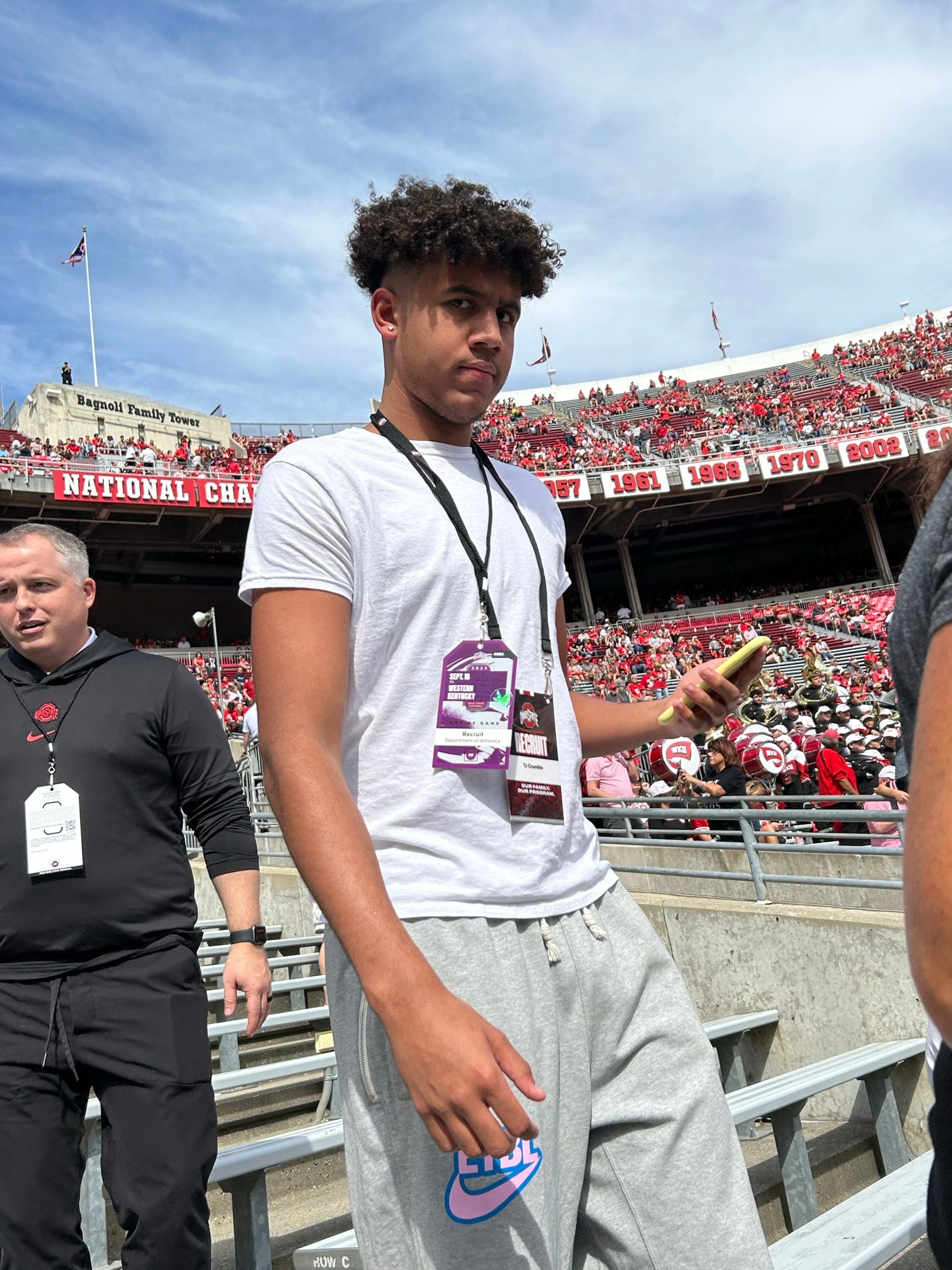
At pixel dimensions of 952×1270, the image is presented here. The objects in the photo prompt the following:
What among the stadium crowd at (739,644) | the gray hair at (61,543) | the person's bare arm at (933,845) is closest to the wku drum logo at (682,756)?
the gray hair at (61,543)

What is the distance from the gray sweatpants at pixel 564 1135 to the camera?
3.97ft

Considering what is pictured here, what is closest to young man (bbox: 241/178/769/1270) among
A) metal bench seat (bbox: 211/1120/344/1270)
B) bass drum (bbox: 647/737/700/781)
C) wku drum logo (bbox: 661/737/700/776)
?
metal bench seat (bbox: 211/1120/344/1270)

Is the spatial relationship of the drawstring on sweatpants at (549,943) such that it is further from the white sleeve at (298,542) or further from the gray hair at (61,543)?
the gray hair at (61,543)

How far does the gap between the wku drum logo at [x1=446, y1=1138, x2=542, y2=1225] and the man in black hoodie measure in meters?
1.19

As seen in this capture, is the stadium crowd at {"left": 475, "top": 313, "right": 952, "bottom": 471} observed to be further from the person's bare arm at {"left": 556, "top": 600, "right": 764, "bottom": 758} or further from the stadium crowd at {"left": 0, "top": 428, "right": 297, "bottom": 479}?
the person's bare arm at {"left": 556, "top": 600, "right": 764, "bottom": 758}

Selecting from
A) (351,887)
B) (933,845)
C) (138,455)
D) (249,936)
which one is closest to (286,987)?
(249,936)

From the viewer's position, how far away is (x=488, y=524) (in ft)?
5.16

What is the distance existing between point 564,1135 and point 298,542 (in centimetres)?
83

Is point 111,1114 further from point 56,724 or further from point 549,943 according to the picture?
point 549,943

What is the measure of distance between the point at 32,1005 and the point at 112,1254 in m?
2.33

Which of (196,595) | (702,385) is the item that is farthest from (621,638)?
(702,385)

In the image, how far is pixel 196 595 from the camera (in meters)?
34.0

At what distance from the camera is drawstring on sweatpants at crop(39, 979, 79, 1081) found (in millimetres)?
2186

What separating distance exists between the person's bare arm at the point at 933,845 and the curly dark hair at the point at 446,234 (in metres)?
1.02
